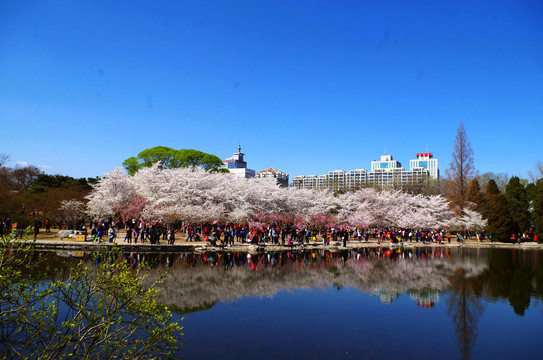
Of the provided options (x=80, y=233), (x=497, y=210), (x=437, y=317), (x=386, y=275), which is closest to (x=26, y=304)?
(x=437, y=317)

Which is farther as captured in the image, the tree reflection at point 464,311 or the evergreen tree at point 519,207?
the evergreen tree at point 519,207

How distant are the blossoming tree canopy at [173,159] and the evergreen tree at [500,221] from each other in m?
42.4

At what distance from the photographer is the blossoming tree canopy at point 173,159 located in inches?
2511

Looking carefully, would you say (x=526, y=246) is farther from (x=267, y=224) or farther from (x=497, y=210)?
(x=267, y=224)

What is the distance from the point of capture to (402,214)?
5469cm

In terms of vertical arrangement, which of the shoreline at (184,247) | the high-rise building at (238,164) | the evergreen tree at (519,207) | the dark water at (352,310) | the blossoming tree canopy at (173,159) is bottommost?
the dark water at (352,310)

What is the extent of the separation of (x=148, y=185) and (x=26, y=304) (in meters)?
35.9

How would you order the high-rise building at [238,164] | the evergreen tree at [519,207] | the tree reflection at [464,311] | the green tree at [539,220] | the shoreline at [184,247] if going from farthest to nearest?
the high-rise building at [238,164] < the evergreen tree at [519,207] < the green tree at [539,220] < the shoreline at [184,247] < the tree reflection at [464,311]

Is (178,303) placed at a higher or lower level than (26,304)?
lower

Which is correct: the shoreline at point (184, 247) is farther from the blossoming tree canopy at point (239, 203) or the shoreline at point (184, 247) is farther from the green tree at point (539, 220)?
the blossoming tree canopy at point (239, 203)

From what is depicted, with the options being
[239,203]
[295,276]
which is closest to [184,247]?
[295,276]

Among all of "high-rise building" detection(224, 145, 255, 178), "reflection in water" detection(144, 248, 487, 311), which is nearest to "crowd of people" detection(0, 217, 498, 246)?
"reflection in water" detection(144, 248, 487, 311)

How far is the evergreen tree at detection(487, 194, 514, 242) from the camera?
47031 mm

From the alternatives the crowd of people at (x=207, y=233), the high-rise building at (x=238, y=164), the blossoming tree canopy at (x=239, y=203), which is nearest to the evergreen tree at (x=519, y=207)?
the blossoming tree canopy at (x=239, y=203)
